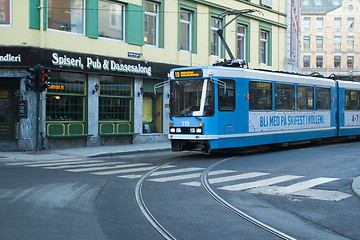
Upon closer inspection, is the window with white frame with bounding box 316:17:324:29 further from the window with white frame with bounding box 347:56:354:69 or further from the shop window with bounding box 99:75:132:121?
the shop window with bounding box 99:75:132:121

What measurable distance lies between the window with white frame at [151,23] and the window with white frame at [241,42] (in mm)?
7746

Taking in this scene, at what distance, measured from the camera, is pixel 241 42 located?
29.7 m

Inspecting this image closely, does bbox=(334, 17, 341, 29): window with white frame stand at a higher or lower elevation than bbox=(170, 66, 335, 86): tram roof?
higher

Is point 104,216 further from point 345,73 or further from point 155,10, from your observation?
point 345,73

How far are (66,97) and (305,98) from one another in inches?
417

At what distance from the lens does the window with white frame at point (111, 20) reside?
21016 mm

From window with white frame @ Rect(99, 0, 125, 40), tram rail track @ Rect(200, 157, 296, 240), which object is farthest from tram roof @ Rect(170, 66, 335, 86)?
window with white frame @ Rect(99, 0, 125, 40)

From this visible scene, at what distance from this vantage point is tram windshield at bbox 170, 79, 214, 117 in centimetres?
1469

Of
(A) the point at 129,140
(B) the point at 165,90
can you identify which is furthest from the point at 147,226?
(B) the point at 165,90

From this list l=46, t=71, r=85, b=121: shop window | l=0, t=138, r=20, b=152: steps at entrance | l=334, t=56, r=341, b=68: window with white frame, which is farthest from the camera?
l=334, t=56, r=341, b=68: window with white frame

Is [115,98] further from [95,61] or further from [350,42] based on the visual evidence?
[350,42]

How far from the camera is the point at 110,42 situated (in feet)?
68.9

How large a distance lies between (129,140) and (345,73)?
207ft

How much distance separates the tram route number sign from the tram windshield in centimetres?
17
